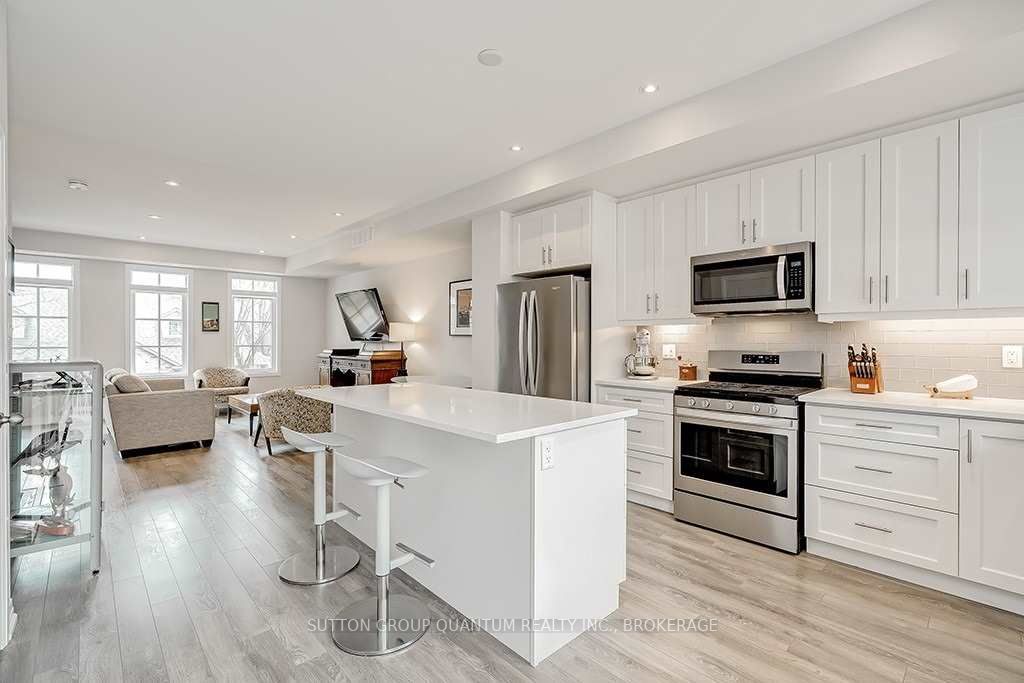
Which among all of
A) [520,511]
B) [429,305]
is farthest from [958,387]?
[429,305]

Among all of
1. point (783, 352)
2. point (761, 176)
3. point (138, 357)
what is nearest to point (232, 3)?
point (761, 176)

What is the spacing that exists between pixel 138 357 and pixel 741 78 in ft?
28.5

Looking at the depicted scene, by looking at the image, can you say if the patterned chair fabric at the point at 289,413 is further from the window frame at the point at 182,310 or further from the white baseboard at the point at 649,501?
the window frame at the point at 182,310

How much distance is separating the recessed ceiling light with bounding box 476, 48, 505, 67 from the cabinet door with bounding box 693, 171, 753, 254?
1674 mm

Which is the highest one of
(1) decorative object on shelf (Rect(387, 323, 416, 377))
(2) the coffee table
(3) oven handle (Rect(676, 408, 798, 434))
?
(1) decorative object on shelf (Rect(387, 323, 416, 377))

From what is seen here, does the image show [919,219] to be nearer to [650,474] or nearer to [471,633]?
[650,474]

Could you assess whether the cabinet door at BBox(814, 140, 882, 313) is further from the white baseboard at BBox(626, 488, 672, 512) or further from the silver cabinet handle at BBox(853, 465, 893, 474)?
the white baseboard at BBox(626, 488, 672, 512)

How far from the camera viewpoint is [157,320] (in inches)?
304

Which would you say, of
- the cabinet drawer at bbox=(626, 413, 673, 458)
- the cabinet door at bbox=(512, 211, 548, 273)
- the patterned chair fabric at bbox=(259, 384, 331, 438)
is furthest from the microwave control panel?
the patterned chair fabric at bbox=(259, 384, 331, 438)

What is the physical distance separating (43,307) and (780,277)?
8903mm

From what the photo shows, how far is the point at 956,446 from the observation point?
2316 millimetres

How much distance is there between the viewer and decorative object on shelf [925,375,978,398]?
255 centimetres

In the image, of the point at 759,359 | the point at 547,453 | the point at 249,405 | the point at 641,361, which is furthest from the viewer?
the point at 249,405

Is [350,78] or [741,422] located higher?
[350,78]
